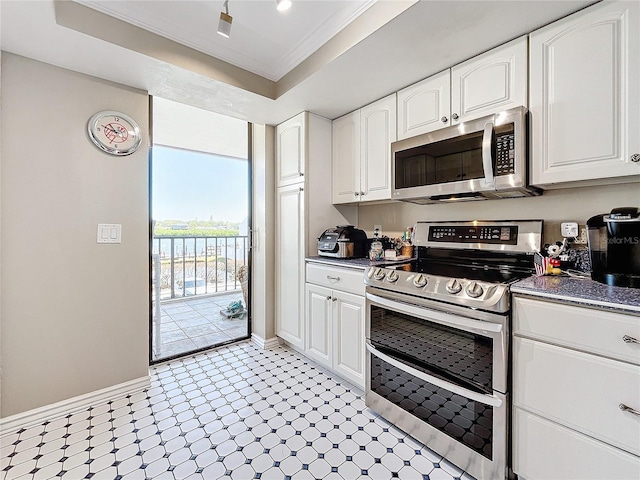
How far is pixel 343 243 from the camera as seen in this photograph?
2281 mm

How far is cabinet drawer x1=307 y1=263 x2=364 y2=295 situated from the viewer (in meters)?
1.96

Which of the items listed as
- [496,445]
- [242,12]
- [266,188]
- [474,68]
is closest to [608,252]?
[496,445]

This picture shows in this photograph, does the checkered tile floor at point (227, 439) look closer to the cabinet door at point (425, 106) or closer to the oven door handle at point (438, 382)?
the oven door handle at point (438, 382)

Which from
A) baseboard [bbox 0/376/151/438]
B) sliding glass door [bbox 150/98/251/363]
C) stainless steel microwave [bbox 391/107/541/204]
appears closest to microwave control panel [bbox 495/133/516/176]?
stainless steel microwave [bbox 391/107/541/204]

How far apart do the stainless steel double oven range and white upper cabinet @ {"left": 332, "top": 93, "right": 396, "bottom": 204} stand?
692mm

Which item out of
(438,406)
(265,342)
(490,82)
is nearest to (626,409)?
(438,406)

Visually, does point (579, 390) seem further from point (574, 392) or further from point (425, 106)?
point (425, 106)

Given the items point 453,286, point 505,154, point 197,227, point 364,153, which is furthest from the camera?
point 197,227

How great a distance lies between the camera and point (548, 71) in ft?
4.61

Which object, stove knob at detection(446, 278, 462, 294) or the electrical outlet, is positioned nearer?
stove knob at detection(446, 278, 462, 294)

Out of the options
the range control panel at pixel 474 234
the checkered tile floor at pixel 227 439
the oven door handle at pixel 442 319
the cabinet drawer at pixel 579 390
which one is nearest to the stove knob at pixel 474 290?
the oven door handle at pixel 442 319

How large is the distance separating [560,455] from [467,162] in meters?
1.41

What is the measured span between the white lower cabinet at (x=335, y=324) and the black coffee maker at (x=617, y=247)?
1.19 meters

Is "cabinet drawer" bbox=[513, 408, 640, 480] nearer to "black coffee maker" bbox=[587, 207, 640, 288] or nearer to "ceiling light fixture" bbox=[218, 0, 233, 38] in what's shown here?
"black coffee maker" bbox=[587, 207, 640, 288]
